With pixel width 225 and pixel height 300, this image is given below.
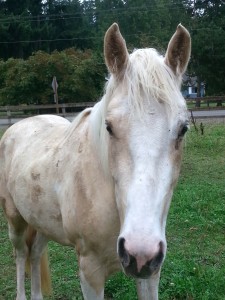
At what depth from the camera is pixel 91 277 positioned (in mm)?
2471

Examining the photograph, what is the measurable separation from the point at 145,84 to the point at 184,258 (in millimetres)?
2526

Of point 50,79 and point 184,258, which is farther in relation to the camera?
point 50,79

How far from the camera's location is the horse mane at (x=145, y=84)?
1.96 m

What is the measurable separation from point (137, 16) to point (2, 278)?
42.6 metres

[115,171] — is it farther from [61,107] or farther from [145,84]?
[61,107]

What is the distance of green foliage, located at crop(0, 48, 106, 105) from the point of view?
2355cm

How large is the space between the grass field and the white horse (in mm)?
Result: 457

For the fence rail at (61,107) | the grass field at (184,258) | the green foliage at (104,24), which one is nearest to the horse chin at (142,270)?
the grass field at (184,258)

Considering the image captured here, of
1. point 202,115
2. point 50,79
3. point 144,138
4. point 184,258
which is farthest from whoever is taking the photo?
point 50,79

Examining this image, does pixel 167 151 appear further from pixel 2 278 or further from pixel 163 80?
pixel 2 278

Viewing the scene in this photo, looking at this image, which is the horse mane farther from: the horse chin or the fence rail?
the fence rail

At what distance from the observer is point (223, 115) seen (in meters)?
16.9

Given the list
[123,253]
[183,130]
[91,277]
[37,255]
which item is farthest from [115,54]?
[37,255]

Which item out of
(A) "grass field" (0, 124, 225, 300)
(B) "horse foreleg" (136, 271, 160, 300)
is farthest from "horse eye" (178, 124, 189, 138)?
(A) "grass field" (0, 124, 225, 300)
